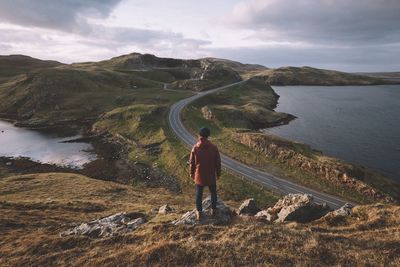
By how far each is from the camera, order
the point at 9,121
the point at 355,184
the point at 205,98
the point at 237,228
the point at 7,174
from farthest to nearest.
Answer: the point at 205,98
the point at 9,121
the point at 7,174
the point at 355,184
the point at 237,228

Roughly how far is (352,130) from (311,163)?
49859mm

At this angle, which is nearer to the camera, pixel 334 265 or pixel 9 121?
pixel 334 265

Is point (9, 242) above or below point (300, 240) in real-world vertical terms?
below

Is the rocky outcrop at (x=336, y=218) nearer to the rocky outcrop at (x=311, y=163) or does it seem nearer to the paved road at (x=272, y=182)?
the paved road at (x=272, y=182)

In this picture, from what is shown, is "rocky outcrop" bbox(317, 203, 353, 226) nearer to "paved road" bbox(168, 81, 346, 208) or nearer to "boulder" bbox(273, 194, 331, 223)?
"boulder" bbox(273, 194, 331, 223)

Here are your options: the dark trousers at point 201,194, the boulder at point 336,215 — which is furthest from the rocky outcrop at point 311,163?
the dark trousers at point 201,194

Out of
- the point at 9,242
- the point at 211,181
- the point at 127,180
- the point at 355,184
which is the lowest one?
the point at 127,180

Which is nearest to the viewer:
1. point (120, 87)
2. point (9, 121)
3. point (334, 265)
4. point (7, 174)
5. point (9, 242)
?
point (334, 265)

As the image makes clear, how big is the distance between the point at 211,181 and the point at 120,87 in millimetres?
145407

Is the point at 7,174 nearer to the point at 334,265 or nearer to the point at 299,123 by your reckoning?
the point at 334,265

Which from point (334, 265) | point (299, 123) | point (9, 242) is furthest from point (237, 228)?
point (299, 123)

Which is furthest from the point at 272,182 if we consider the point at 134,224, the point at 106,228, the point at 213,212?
the point at 106,228

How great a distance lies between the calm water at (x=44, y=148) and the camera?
74.1 metres

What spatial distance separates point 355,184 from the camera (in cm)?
5266
